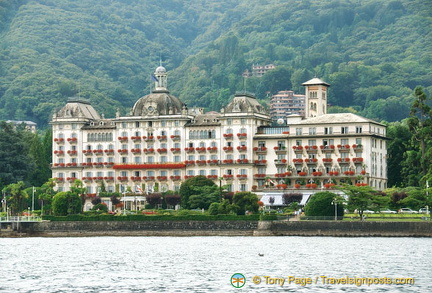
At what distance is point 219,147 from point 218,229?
3698 centimetres

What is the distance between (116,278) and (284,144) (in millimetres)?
86367

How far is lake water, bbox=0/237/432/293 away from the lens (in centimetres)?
7169

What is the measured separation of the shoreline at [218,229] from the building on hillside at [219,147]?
27643 millimetres

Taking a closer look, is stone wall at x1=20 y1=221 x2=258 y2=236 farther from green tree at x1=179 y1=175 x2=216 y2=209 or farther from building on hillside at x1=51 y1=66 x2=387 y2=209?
building on hillside at x1=51 y1=66 x2=387 y2=209

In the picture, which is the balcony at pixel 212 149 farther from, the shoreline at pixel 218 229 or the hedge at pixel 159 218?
the shoreline at pixel 218 229

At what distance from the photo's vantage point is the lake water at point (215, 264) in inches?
2822

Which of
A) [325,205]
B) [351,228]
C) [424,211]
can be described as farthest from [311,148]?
[351,228]

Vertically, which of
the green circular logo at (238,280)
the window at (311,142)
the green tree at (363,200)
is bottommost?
the green circular logo at (238,280)

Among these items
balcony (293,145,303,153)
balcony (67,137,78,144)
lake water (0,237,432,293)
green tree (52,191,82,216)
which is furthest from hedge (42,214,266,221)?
balcony (67,137,78,144)

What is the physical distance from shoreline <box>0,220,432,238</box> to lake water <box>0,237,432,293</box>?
2340 mm

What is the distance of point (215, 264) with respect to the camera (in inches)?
3452

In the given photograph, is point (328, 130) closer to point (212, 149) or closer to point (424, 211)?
point (212, 149)

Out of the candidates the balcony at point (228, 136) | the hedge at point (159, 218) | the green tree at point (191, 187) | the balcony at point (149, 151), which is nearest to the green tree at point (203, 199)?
the green tree at point (191, 187)

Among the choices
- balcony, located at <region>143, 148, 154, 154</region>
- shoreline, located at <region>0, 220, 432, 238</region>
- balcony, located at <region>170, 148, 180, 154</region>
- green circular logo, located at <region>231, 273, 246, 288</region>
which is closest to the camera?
green circular logo, located at <region>231, 273, 246, 288</region>
